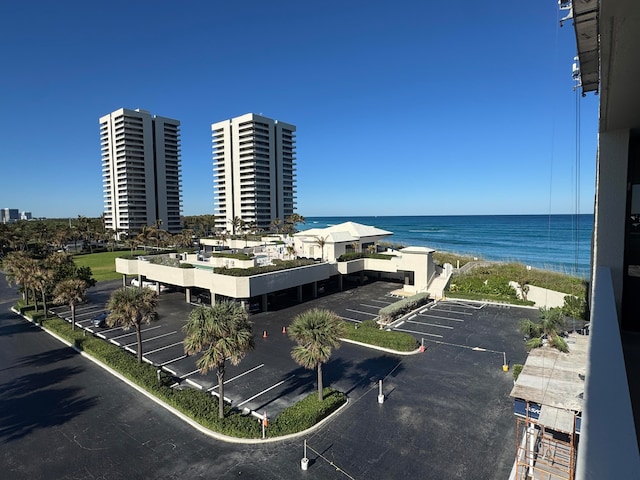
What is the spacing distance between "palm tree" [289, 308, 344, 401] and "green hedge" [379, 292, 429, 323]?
540 inches

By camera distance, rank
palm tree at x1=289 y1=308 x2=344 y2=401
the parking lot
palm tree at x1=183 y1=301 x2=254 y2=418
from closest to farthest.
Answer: palm tree at x1=183 y1=301 x2=254 y2=418 < palm tree at x1=289 y1=308 x2=344 y2=401 < the parking lot

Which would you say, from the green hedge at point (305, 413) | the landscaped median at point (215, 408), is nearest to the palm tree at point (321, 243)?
the landscaped median at point (215, 408)

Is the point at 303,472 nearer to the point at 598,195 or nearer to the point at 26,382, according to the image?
the point at 598,195

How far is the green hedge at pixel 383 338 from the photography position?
25.5 meters

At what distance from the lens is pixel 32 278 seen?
1340 inches

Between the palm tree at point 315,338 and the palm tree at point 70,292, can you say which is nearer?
the palm tree at point 315,338

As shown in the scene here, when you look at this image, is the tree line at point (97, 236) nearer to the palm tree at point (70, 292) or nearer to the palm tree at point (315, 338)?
the palm tree at point (70, 292)

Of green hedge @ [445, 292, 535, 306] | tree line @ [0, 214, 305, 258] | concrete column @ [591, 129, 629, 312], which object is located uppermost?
concrete column @ [591, 129, 629, 312]

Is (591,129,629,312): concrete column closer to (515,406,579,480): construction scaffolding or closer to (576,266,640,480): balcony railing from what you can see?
(515,406,579,480): construction scaffolding

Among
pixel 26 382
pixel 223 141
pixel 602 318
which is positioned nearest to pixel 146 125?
pixel 223 141

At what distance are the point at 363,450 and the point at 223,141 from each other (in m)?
119

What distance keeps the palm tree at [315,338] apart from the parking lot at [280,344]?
103 inches

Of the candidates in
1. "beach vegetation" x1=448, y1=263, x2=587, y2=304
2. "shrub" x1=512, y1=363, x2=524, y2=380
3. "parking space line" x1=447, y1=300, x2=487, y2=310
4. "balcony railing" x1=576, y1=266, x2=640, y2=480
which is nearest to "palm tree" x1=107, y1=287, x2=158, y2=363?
"shrub" x1=512, y1=363, x2=524, y2=380

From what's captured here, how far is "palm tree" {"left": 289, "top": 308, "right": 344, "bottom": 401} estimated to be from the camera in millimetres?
18109
